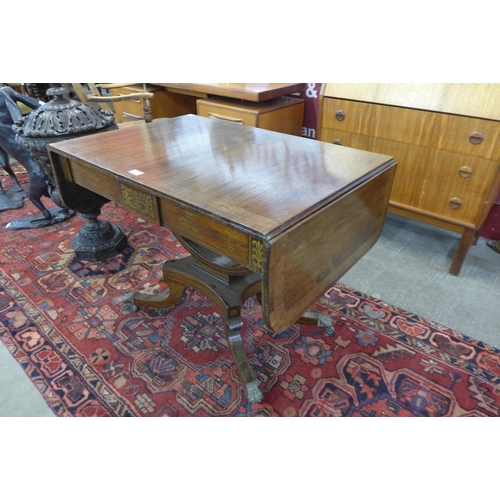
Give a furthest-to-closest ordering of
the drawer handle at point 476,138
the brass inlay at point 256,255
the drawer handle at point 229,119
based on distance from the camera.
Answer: the drawer handle at point 229,119 < the drawer handle at point 476,138 < the brass inlay at point 256,255

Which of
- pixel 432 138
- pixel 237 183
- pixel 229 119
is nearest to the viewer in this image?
pixel 237 183

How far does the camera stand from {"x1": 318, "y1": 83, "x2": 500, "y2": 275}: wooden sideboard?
A: 1.52 metres

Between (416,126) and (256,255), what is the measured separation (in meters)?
1.22

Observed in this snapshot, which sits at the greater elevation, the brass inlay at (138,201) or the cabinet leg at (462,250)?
the brass inlay at (138,201)

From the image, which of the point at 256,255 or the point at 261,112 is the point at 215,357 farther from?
the point at 261,112

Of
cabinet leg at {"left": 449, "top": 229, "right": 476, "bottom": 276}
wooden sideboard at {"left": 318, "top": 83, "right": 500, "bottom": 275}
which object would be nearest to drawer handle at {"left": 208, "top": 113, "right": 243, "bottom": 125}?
wooden sideboard at {"left": 318, "top": 83, "right": 500, "bottom": 275}

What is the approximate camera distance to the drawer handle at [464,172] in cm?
160

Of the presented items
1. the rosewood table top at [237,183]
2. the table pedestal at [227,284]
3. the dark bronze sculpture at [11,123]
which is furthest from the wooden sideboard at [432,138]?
the dark bronze sculpture at [11,123]

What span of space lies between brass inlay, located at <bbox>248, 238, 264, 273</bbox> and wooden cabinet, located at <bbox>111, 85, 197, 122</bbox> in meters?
2.16

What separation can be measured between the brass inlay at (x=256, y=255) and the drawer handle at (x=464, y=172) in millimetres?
1231

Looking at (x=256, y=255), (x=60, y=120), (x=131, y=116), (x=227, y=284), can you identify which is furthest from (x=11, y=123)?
(x=256, y=255)

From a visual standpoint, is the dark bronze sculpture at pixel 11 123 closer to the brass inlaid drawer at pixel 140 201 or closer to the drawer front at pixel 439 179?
the brass inlaid drawer at pixel 140 201

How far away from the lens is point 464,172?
1.62 meters

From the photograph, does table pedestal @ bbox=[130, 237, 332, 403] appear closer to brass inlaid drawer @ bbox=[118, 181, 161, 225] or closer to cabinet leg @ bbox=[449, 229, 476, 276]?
brass inlaid drawer @ bbox=[118, 181, 161, 225]
